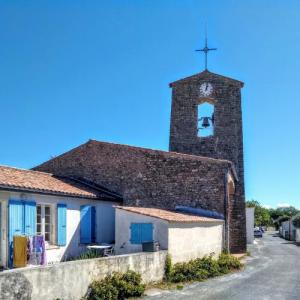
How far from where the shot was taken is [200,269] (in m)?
16.1

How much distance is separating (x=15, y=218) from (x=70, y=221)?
337cm

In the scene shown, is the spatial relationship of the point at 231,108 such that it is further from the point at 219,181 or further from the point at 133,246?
the point at 133,246

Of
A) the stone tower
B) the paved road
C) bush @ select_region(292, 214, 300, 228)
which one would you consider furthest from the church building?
bush @ select_region(292, 214, 300, 228)

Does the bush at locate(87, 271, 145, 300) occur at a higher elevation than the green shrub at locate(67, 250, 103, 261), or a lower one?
lower

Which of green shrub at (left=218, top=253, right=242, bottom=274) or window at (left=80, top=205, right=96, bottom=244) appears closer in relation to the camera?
window at (left=80, top=205, right=96, bottom=244)

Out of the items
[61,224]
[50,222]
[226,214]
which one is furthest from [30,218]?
[226,214]

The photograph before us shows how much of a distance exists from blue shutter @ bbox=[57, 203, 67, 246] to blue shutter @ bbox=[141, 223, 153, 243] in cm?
269

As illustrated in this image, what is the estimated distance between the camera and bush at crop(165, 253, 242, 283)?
1505 centimetres

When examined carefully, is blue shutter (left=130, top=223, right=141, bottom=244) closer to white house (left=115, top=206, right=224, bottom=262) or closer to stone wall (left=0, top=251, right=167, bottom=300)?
white house (left=115, top=206, right=224, bottom=262)

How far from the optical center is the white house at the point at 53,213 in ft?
44.1

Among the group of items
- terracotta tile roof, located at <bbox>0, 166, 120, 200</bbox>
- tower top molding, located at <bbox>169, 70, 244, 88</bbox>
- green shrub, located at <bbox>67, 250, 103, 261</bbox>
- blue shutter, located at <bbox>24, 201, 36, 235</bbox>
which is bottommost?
green shrub, located at <bbox>67, 250, 103, 261</bbox>

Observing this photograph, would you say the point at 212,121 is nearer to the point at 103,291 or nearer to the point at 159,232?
the point at 159,232

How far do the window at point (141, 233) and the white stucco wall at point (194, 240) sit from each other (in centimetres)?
70

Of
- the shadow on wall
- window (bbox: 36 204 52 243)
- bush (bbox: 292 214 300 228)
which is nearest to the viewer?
the shadow on wall
